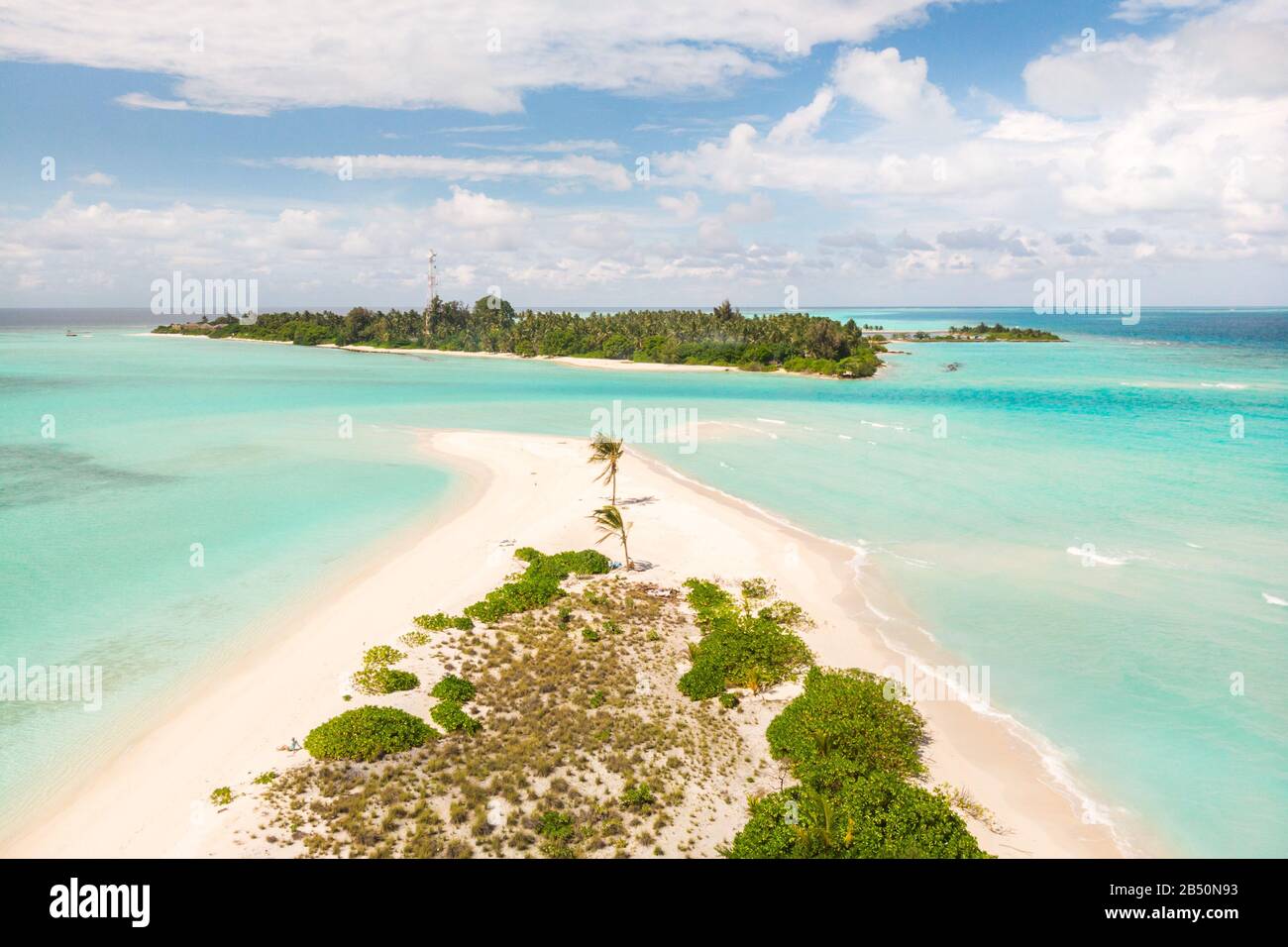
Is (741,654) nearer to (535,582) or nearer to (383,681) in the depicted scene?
(535,582)

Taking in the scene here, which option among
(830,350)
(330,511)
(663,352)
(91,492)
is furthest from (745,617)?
(663,352)

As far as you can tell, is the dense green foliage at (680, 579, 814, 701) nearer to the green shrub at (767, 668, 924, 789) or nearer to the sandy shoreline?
the sandy shoreline

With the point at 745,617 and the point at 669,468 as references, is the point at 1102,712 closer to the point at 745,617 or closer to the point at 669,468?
the point at 745,617

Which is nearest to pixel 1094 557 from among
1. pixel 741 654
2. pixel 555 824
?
pixel 741 654

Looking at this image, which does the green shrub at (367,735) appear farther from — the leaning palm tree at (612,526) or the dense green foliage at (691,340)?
the dense green foliage at (691,340)

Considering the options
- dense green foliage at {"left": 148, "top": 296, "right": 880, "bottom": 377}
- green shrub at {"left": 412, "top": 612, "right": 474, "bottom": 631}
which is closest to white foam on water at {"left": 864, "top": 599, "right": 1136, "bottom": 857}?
green shrub at {"left": 412, "top": 612, "right": 474, "bottom": 631}

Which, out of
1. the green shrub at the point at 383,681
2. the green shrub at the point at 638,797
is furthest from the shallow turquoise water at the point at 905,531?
the green shrub at the point at 638,797
